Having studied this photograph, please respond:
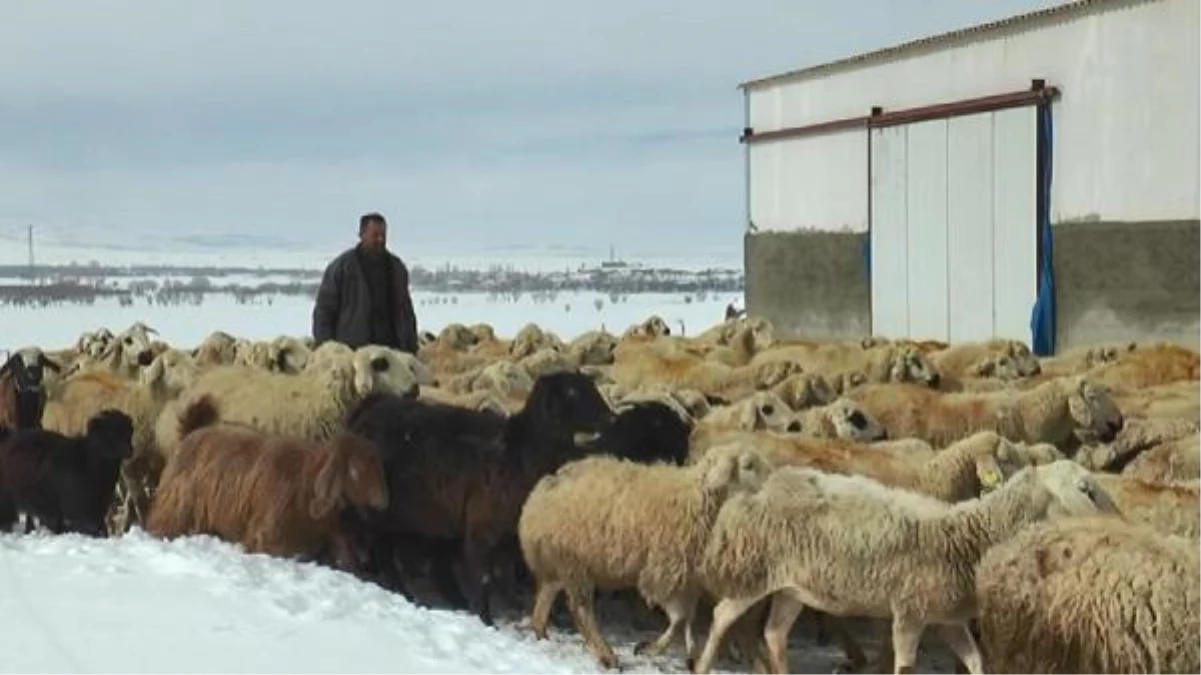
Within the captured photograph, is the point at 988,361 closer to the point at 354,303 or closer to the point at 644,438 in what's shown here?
the point at 354,303

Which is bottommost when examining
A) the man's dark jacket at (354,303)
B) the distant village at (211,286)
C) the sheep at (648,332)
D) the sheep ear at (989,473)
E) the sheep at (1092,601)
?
the distant village at (211,286)

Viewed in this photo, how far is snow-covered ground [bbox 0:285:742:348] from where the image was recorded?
1625 inches

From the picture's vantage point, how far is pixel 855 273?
2616 centimetres

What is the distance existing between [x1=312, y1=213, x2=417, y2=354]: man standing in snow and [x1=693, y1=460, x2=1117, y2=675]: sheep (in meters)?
5.91

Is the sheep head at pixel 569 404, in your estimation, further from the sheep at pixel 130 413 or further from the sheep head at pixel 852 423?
the sheep at pixel 130 413

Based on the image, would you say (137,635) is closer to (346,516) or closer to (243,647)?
(243,647)

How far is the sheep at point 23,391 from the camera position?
42.5ft

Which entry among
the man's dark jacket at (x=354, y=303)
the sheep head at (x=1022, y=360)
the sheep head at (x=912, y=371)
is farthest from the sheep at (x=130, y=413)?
the sheep head at (x=1022, y=360)

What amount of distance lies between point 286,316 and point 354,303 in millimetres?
38289

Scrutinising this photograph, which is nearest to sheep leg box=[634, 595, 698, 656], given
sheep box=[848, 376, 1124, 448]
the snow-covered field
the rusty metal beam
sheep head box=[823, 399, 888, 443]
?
the snow-covered field

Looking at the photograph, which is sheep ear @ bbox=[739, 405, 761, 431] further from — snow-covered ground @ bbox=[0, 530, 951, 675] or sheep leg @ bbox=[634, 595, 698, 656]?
sheep leg @ bbox=[634, 595, 698, 656]

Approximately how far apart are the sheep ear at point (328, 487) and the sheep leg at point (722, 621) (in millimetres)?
2451

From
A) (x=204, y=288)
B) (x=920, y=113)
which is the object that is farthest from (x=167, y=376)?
(x=204, y=288)

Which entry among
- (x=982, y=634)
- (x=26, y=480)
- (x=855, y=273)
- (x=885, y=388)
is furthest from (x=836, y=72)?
(x=982, y=634)
